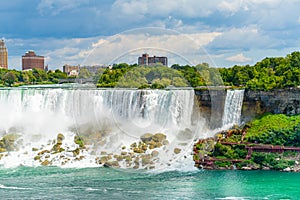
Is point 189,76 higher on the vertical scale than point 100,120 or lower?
higher

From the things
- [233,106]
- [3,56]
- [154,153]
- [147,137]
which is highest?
[3,56]

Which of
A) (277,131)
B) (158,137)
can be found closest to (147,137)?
(158,137)

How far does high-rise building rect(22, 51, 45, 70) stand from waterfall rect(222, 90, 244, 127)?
2420 inches

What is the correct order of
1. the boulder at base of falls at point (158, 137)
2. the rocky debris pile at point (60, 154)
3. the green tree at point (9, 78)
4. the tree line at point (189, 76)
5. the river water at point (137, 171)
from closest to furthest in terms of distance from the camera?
1. the tree line at point (189, 76)
2. the boulder at base of falls at point (158, 137)
3. the river water at point (137, 171)
4. the rocky debris pile at point (60, 154)
5. the green tree at point (9, 78)

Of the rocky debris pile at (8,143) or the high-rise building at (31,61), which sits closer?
the rocky debris pile at (8,143)

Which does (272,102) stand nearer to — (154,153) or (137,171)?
(137,171)

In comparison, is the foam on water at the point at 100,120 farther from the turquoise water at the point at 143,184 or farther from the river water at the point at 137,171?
the turquoise water at the point at 143,184

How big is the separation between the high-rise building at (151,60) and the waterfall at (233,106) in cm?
1197

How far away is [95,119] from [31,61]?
70409mm

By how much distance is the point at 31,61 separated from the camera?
8006 centimetres

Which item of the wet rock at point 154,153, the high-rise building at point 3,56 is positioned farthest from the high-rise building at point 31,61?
the wet rock at point 154,153

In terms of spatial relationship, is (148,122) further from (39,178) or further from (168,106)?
(39,178)

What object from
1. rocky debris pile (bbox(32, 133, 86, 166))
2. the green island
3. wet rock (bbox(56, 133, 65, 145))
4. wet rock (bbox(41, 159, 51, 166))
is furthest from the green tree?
the green island

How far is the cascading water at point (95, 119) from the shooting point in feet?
34.4
